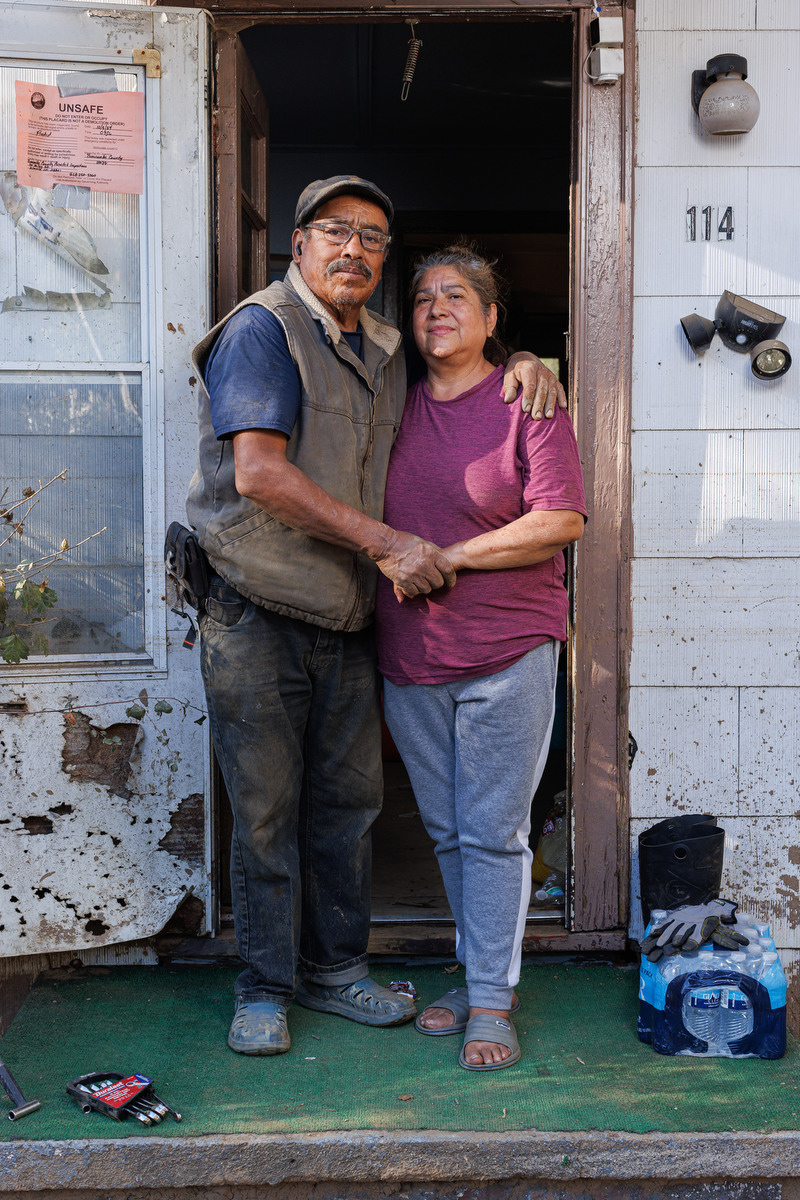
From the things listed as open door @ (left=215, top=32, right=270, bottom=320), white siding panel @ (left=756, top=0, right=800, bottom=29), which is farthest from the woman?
white siding panel @ (left=756, top=0, right=800, bottom=29)

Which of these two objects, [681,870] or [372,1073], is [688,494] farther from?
[372,1073]

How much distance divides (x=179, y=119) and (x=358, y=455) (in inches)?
46.9

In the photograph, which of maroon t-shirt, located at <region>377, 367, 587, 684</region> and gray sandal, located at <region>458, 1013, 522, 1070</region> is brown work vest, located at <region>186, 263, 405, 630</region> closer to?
maroon t-shirt, located at <region>377, 367, 587, 684</region>

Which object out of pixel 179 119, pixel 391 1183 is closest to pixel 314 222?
pixel 179 119

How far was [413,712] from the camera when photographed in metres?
2.40

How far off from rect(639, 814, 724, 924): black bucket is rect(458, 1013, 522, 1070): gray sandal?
590mm

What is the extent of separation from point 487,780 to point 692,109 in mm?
1974

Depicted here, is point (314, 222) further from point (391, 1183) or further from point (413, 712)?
point (391, 1183)

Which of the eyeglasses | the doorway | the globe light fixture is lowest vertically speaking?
the eyeglasses

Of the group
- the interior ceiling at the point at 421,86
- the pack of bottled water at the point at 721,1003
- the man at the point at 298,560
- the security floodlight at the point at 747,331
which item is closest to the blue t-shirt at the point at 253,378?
the man at the point at 298,560

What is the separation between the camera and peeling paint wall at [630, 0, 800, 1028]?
2764 mm

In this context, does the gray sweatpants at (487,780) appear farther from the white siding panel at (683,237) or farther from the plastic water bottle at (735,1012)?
the white siding panel at (683,237)

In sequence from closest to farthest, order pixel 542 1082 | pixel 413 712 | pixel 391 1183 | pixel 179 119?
pixel 391 1183
pixel 542 1082
pixel 413 712
pixel 179 119

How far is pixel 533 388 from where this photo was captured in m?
2.28
